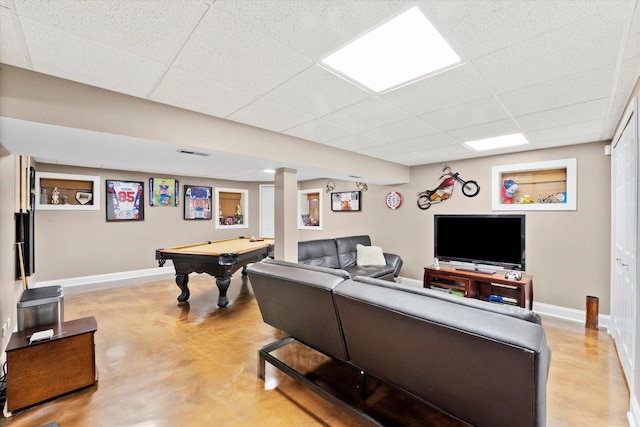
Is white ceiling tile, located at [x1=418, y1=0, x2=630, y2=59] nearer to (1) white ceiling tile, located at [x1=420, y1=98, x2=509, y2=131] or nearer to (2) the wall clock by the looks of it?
(1) white ceiling tile, located at [x1=420, y1=98, x2=509, y2=131]

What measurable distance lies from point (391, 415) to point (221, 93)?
2.73 metres

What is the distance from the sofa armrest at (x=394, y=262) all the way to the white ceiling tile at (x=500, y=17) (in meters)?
4.06

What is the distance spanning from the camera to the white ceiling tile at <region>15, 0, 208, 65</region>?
4.17 ft

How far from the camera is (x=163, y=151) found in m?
2.95

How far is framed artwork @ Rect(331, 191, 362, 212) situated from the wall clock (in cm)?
79

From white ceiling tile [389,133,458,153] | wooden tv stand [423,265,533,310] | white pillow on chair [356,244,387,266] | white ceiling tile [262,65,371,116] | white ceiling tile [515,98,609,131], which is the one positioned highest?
white ceiling tile [262,65,371,116]

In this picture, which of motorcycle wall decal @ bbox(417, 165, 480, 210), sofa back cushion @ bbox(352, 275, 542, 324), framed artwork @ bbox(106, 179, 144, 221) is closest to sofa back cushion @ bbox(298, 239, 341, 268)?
motorcycle wall decal @ bbox(417, 165, 480, 210)

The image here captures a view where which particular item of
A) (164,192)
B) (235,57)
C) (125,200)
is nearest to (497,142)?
(235,57)

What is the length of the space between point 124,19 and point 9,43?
2.64 ft

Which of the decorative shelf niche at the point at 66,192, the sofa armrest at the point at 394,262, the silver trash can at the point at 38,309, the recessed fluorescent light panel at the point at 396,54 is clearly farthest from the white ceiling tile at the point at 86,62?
the sofa armrest at the point at 394,262

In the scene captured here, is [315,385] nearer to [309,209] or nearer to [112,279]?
[112,279]

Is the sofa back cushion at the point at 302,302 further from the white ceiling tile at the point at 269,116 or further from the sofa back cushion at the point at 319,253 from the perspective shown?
the sofa back cushion at the point at 319,253

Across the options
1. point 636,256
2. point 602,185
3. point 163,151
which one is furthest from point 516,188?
point 163,151

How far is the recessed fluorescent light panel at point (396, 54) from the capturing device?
1.46 meters
